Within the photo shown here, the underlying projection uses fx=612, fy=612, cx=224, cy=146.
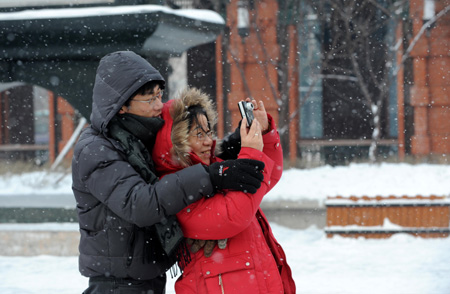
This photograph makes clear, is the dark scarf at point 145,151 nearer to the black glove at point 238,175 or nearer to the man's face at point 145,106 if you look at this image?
the man's face at point 145,106

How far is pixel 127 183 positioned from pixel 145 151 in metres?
0.23

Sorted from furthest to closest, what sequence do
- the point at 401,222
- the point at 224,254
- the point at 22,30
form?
the point at 401,222, the point at 22,30, the point at 224,254

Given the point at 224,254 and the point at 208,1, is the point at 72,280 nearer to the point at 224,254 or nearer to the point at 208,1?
the point at 224,254

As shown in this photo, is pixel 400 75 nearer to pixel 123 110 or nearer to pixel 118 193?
pixel 123 110

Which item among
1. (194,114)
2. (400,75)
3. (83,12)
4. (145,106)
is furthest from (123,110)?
(400,75)

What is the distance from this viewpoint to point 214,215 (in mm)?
2264

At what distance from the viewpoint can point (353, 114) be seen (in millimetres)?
14242

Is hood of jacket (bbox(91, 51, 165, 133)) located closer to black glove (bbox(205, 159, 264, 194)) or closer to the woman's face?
the woman's face

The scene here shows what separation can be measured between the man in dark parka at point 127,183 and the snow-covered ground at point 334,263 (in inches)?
125

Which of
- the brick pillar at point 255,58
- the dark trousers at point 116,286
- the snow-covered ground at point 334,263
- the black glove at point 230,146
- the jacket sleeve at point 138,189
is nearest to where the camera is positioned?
the jacket sleeve at point 138,189

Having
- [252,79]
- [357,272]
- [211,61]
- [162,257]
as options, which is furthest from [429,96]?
[162,257]

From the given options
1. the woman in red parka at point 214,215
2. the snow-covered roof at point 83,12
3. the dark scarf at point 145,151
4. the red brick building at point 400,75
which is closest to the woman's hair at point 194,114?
the woman in red parka at point 214,215

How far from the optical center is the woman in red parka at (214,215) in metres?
2.28

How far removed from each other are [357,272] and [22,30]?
3.90 m
